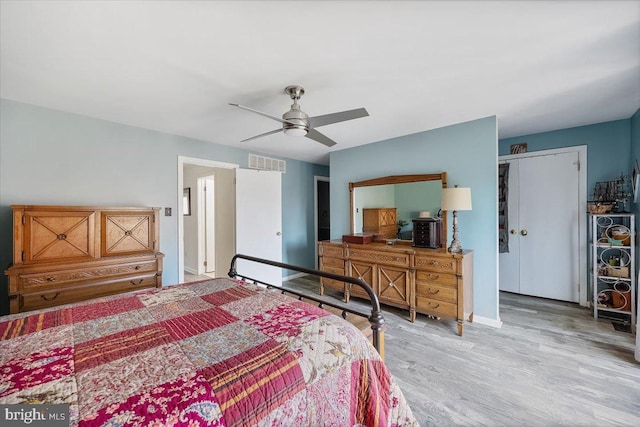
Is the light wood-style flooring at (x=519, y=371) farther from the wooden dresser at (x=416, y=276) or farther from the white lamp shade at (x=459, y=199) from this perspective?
the white lamp shade at (x=459, y=199)

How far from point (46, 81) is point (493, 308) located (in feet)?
15.3

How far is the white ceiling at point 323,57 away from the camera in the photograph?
4.45 ft

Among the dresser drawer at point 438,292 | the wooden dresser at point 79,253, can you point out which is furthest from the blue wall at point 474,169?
the wooden dresser at point 79,253

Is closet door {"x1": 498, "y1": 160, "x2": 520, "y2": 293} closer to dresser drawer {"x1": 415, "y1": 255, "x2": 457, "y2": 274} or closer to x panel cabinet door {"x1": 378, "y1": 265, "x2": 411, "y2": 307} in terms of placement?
dresser drawer {"x1": 415, "y1": 255, "x2": 457, "y2": 274}

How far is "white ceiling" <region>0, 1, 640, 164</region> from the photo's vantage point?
136cm

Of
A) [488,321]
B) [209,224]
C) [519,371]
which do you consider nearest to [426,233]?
[488,321]

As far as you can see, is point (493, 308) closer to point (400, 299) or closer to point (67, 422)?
point (400, 299)

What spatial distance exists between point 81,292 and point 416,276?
3297 mm

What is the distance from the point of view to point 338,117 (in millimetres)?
1927

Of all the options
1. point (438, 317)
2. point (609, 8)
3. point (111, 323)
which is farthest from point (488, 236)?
point (111, 323)

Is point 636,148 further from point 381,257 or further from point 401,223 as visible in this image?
point 381,257

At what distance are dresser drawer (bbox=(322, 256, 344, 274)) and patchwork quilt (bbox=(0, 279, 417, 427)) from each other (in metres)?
2.22

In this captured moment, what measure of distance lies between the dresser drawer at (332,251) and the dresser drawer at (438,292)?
115 centimetres

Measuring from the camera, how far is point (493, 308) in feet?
9.48
